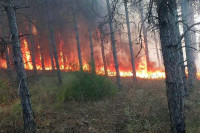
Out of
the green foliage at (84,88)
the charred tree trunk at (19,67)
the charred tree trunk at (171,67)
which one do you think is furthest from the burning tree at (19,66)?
the charred tree trunk at (171,67)

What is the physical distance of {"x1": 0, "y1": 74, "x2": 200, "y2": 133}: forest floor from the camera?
7.60 meters

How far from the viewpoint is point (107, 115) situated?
9047 mm

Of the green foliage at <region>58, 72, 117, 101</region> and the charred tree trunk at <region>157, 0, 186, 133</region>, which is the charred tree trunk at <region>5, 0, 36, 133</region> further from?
the charred tree trunk at <region>157, 0, 186, 133</region>

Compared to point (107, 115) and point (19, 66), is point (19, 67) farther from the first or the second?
point (107, 115)

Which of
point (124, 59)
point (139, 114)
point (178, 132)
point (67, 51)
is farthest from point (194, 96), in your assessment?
point (67, 51)

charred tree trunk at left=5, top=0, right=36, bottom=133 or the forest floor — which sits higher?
charred tree trunk at left=5, top=0, right=36, bottom=133

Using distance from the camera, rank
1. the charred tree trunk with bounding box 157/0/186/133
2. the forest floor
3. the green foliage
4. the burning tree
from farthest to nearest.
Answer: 1. the green foliage
2. the forest floor
3. the burning tree
4. the charred tree trunk with bounding box 157/0/186/133

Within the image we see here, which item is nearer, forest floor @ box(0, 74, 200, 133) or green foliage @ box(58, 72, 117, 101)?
forest floor @ box(0, 74, 200, 133)

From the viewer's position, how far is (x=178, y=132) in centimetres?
559

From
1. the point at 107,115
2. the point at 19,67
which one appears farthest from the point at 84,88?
the point at 19,67

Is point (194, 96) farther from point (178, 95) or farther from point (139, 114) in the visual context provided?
point (178, 95)

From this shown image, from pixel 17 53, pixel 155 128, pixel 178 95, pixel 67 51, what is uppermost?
pixel 67 51

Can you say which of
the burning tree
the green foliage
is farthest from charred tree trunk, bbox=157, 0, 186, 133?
the green foliage

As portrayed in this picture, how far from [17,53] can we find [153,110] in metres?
6.45
